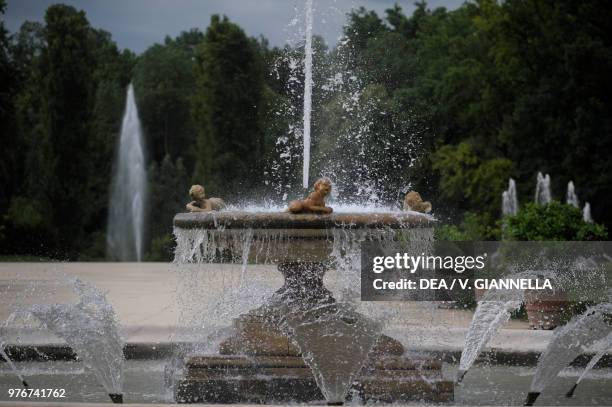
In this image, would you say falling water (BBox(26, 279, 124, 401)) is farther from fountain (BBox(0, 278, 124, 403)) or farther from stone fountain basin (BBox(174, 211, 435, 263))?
stone fountain basin (BBox(174, 211, 435, 263))

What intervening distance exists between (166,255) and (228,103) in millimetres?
6307

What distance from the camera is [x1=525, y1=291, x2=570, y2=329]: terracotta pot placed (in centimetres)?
1129

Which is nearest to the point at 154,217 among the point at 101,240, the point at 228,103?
the point at 101,240

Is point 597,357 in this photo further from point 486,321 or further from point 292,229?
point 292,229

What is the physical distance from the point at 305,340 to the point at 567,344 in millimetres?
2320

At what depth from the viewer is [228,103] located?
113 feet

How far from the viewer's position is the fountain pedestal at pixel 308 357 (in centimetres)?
712

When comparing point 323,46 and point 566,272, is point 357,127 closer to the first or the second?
point 323,46

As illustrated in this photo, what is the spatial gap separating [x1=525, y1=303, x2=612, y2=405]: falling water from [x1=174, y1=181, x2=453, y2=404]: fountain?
1234 mm

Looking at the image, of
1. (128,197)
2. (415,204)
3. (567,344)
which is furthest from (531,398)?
(128,197)

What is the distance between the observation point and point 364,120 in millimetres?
28391

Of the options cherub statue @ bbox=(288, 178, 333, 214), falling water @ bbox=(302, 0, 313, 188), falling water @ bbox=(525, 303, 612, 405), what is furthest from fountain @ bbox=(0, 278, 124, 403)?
falling water @ bbox=(525, 303, 612, 405)

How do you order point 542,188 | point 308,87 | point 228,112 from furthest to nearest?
point 228,112 < point 542,188 < point 308,87

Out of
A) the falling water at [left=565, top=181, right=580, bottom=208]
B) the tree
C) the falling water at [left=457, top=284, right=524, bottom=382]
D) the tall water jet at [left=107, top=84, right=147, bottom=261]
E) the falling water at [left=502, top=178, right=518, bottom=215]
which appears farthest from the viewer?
the tree
